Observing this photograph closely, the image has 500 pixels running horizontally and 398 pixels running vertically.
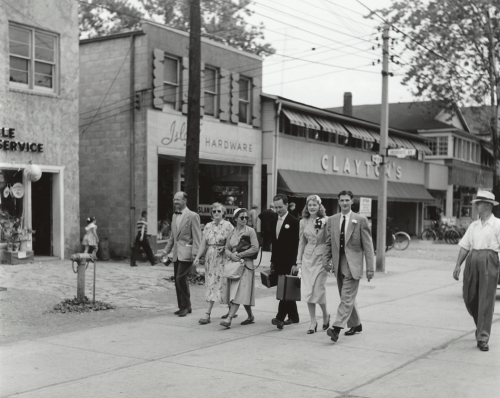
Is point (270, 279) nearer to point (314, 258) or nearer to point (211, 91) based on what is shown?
point (314, 258)

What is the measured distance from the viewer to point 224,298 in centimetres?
932

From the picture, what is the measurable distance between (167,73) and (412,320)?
13231 millimetres

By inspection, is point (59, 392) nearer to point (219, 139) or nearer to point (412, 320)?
point (412, 320)

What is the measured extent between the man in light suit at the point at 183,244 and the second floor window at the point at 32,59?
880cm

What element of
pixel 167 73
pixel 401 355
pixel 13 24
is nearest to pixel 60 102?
pixel 13 24

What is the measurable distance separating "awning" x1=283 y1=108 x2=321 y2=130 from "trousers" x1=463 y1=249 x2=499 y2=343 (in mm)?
17280

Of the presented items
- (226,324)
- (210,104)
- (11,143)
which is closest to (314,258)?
(226,324)

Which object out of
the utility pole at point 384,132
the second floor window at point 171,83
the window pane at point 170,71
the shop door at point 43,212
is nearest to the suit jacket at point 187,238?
the utility pole at point 384,132

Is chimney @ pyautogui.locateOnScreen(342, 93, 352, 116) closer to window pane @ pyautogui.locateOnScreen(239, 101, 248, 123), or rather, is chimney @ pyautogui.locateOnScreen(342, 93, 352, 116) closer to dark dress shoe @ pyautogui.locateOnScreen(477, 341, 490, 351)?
window pane @ pyautogui.locateOnScreen(239, 101, 248, 123)

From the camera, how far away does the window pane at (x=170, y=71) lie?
67.7 ft

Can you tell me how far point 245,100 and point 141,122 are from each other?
5397 mm

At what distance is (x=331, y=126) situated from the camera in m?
27.5

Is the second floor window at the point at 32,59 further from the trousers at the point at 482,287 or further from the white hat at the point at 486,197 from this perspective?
the trousers at the point at 482,287

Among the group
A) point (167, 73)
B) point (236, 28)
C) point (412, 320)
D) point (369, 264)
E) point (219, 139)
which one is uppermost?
point (236, 28)
